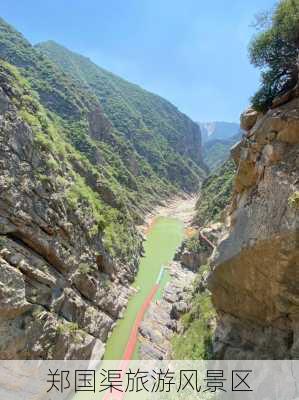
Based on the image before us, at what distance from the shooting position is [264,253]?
9.66 meters

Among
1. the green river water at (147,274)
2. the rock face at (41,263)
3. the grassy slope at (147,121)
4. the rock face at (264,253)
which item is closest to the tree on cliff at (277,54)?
the rock face at (264,253)

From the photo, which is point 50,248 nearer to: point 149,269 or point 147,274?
point 147,274

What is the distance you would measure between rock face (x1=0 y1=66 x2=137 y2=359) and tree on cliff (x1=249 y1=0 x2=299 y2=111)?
1293 centimetres

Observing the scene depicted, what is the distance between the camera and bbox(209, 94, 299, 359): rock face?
30.2ft

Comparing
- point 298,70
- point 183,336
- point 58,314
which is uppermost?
point 298,70

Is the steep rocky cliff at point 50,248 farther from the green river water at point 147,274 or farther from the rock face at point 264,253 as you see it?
the rock face at point 264,253

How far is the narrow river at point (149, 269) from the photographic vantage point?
1923 cm

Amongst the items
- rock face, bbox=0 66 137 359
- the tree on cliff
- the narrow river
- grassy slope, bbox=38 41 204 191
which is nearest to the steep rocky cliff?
rock face, bbox=0 66 137 359

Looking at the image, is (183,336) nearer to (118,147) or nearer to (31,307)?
(31,307)

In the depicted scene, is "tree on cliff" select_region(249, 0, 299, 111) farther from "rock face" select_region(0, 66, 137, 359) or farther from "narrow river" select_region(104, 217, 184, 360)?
"narrow river" select_region(104, 217, 184, 360)

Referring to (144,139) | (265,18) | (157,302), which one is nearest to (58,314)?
(157,302)

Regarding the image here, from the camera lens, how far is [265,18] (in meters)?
13.1

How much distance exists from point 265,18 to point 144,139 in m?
95.8

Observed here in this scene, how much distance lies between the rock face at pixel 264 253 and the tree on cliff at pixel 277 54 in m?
1.09
